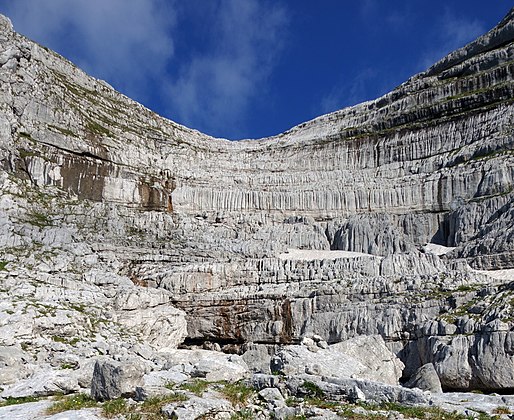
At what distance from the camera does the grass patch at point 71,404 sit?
645 inches

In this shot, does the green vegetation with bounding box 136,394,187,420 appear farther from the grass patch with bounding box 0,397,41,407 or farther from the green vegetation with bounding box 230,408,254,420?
the grass patch with bounding box 0,397,41,407

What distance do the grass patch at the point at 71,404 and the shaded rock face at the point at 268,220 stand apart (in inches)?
471

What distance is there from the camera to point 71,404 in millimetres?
16781

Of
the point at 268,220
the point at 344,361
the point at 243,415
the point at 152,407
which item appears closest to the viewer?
the point at 243,415

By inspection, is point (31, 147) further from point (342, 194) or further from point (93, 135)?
point (342, 194)

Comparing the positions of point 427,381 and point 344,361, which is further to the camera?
point 344,361

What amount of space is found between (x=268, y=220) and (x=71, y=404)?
45.1 m

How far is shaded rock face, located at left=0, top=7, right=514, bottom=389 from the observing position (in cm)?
3369

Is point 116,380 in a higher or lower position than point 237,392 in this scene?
higher

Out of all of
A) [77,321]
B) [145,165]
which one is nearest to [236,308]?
[77,321]

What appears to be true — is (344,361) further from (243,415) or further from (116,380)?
(116,380)

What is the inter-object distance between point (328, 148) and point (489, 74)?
2239 cm

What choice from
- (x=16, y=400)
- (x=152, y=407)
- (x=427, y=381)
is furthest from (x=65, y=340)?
(x=427, y=381)

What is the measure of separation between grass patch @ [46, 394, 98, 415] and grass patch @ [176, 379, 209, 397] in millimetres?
3035
